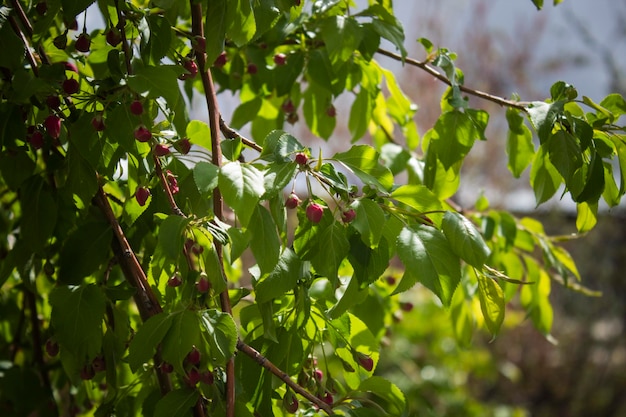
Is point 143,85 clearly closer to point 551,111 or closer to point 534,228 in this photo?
point 551,111

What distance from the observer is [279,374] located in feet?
2.68

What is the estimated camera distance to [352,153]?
0.84 meters

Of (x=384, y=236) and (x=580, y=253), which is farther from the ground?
(x=580, y=253)

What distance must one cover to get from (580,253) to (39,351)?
505 cm

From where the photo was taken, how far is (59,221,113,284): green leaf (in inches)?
37.2

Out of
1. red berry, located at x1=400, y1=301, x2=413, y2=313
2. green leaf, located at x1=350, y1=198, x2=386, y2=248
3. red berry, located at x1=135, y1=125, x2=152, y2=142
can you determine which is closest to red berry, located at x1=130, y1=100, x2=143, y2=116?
red berry, located at x1=135, y1=125, x2=152, y2=142

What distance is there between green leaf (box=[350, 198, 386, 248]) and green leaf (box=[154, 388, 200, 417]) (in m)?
0.28

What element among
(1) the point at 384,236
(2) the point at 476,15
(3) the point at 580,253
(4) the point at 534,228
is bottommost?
(1) the point at 384,236

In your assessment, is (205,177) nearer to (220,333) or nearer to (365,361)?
(220,333)

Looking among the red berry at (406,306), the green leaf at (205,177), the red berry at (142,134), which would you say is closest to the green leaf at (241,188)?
the green leaf at (205,177)

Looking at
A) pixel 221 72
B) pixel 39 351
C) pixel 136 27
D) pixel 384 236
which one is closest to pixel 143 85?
pixel 136 27

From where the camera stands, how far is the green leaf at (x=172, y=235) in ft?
2.24

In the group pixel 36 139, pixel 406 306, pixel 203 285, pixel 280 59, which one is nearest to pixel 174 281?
pixel 203 285

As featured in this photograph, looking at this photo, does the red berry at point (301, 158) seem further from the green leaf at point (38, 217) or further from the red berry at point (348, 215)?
the green leaf at point (38, 217)
